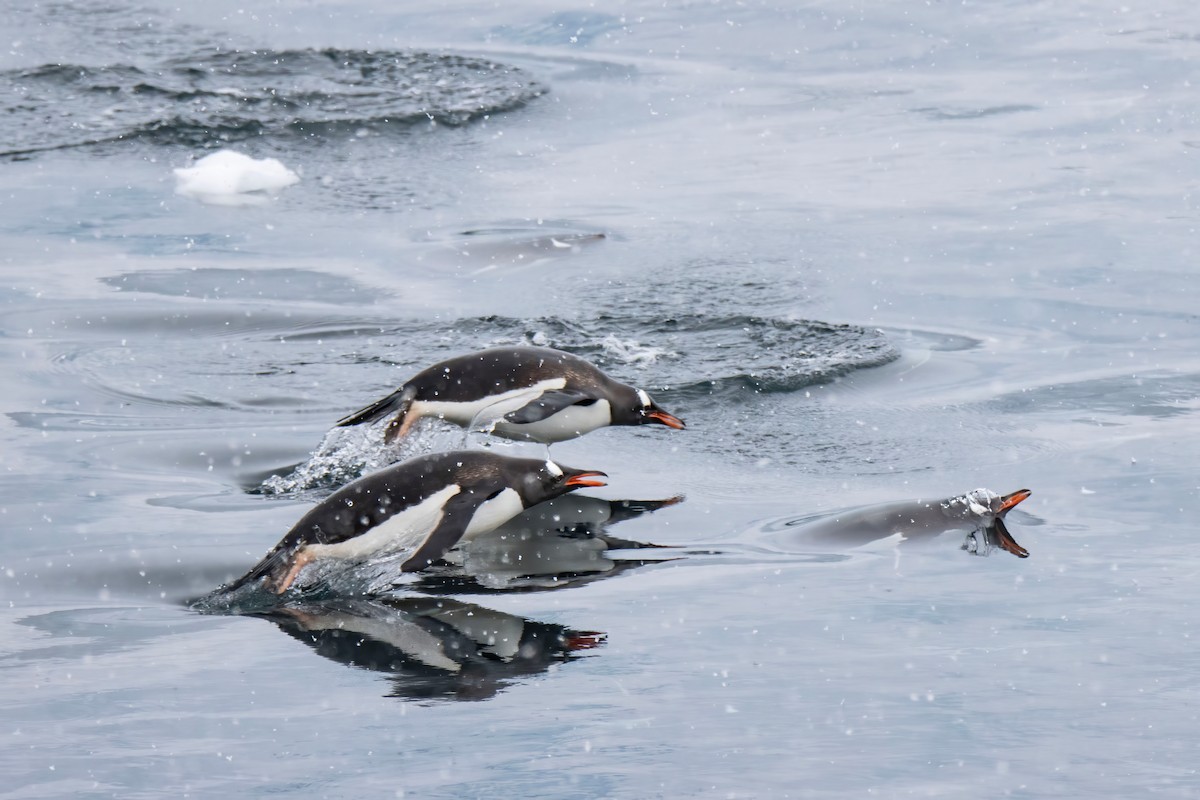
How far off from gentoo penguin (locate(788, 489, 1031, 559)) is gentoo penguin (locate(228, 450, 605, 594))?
848mm

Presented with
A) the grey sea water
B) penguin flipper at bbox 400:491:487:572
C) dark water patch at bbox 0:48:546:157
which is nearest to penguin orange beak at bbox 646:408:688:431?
the grey sea water

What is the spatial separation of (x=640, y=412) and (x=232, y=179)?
5.76 meters

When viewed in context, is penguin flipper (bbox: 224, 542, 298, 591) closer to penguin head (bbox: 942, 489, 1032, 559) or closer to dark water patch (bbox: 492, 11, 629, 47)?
penguin head (bbox: 942, 489, 1032, 559)

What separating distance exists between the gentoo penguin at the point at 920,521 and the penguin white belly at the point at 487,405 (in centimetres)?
152

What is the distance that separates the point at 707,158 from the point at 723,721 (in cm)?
862

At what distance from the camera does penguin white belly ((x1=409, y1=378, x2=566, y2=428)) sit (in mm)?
7230

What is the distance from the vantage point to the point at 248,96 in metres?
14.6

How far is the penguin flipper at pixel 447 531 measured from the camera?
561 cm

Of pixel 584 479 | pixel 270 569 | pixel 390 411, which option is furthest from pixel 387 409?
pixel 270 569

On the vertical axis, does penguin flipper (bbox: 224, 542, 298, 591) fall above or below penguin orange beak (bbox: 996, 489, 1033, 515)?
below

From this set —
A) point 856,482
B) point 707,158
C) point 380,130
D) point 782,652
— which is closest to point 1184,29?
point 707,158

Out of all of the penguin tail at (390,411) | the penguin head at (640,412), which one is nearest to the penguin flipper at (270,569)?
the penguin tail at (390,411)

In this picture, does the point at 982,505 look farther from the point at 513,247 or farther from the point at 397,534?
the point at 513,247

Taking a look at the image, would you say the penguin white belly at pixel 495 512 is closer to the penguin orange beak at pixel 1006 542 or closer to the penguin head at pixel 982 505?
the penguin head at pixel 982 505
